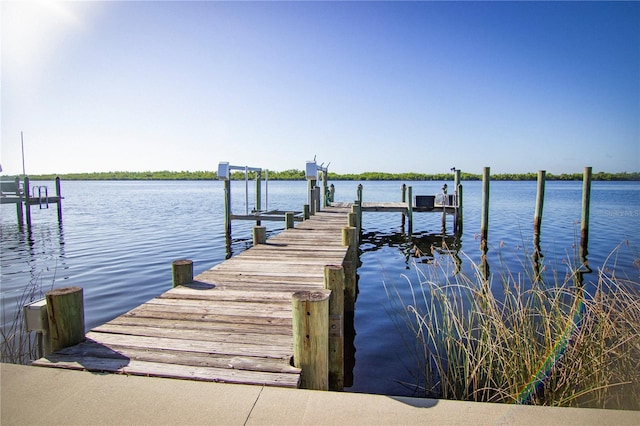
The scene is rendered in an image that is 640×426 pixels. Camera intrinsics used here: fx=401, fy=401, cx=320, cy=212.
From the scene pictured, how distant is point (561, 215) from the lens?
26.1 metres

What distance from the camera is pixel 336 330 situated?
4188mm

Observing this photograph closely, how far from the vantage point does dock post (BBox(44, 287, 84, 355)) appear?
11.5 feet

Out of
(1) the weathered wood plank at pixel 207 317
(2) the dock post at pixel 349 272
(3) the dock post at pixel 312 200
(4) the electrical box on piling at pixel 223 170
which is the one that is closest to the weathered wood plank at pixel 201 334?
(1) the weathered wood plank at pixel 207 317

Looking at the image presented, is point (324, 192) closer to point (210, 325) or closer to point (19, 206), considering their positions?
point (19, 206)

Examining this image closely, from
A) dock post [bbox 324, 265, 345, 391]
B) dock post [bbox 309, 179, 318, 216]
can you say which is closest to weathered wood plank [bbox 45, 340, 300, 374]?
dock post [bbox 324, 265, 345, 391]

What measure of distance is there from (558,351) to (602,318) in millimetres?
530

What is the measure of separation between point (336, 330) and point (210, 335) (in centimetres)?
128

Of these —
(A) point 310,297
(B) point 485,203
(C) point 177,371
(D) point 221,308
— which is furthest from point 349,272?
(B) point 485,203

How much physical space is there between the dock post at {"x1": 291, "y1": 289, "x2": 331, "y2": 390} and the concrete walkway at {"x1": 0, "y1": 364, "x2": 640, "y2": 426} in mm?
364

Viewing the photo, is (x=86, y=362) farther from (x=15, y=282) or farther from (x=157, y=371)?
(x=15, y=282)

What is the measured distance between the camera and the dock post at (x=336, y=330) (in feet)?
13.8

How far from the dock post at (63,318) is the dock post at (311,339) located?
6.60ft

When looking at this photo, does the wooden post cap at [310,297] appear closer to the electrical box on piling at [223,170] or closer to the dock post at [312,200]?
the dock post at [312,200]

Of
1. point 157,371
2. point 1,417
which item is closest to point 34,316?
point 1,417
